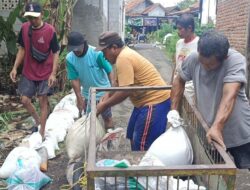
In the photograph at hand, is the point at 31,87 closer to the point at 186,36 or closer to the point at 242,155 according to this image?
the point at 186,36

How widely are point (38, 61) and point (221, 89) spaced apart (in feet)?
9.23

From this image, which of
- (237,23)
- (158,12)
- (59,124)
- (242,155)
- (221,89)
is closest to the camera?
(221,89)

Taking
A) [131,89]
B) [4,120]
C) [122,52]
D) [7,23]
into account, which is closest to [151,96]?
[131,89]

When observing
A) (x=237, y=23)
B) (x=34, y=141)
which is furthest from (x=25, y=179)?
(x=237, y=23)

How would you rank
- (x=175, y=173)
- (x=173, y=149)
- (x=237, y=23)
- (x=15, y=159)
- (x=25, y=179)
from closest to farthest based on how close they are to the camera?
1. (x=175, y=173)
2. (x=173, y=149)
3. (x=25, y=179)
4. (x=15, y=159)
5. (x=237, y=23)

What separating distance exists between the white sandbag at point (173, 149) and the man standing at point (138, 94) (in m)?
0.85

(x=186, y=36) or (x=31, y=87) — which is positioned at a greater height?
(x=186, y=36)

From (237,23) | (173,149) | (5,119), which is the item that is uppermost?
(237,23)

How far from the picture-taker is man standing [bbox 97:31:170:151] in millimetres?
3338

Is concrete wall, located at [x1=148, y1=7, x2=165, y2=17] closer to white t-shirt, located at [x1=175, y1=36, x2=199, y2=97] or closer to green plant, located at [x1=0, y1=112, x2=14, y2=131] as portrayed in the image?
green plant, located at [x1=0, y1=112, x2=14, y2=131]

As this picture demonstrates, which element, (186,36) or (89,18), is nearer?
(186,36)

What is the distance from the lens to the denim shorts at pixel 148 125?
140 inches

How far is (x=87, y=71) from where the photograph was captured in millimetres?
4445

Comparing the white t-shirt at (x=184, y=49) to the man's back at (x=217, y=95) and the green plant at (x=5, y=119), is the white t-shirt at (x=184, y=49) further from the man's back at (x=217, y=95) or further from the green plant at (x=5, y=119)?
the green plant at (x=5, y=119)
